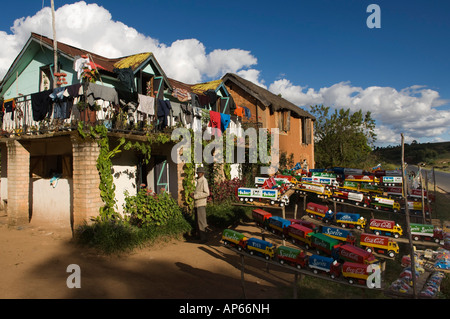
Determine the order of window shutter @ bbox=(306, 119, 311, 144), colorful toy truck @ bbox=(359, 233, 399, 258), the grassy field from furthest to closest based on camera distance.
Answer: window shutter @ bbox=(306, 119, 311, 144), colorful toy truck @ bbox=(359, 233, 399, 258), the grassy field

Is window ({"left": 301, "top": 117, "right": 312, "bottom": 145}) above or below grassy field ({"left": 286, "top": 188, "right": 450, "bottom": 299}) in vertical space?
above

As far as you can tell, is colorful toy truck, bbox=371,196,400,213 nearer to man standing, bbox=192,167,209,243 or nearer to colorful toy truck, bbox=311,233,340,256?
colorful toy truck, bbox=311,233,340,256

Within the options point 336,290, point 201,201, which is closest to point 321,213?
point 336,290

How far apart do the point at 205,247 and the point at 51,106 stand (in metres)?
6.66

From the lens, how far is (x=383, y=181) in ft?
38.4

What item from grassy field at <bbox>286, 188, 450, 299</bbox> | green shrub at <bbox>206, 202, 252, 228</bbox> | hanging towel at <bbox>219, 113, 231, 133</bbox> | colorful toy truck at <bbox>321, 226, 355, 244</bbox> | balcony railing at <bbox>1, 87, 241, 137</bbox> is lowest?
grassy field at <bbox>286, 188, 450, 299</bbox>

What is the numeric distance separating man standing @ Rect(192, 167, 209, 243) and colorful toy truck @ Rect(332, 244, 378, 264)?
4.09 metres

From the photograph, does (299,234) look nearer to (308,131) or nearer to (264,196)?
(264,196)

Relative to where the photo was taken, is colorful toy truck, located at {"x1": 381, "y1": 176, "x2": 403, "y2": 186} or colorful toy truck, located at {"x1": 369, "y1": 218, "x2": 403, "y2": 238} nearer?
colorful toy truck, located at {"x1": 369, "y1": 218, "x2": 403, "y2": 238}

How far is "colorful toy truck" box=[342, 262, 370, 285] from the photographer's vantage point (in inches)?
168

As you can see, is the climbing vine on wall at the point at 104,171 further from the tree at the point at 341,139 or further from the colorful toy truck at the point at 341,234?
the tree at the point at 341,139

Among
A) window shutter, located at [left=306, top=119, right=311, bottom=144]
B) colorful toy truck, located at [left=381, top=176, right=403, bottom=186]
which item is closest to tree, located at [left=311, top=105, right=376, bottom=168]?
window shutter, located at [left=306, top=119, right=311, bottom=144]
